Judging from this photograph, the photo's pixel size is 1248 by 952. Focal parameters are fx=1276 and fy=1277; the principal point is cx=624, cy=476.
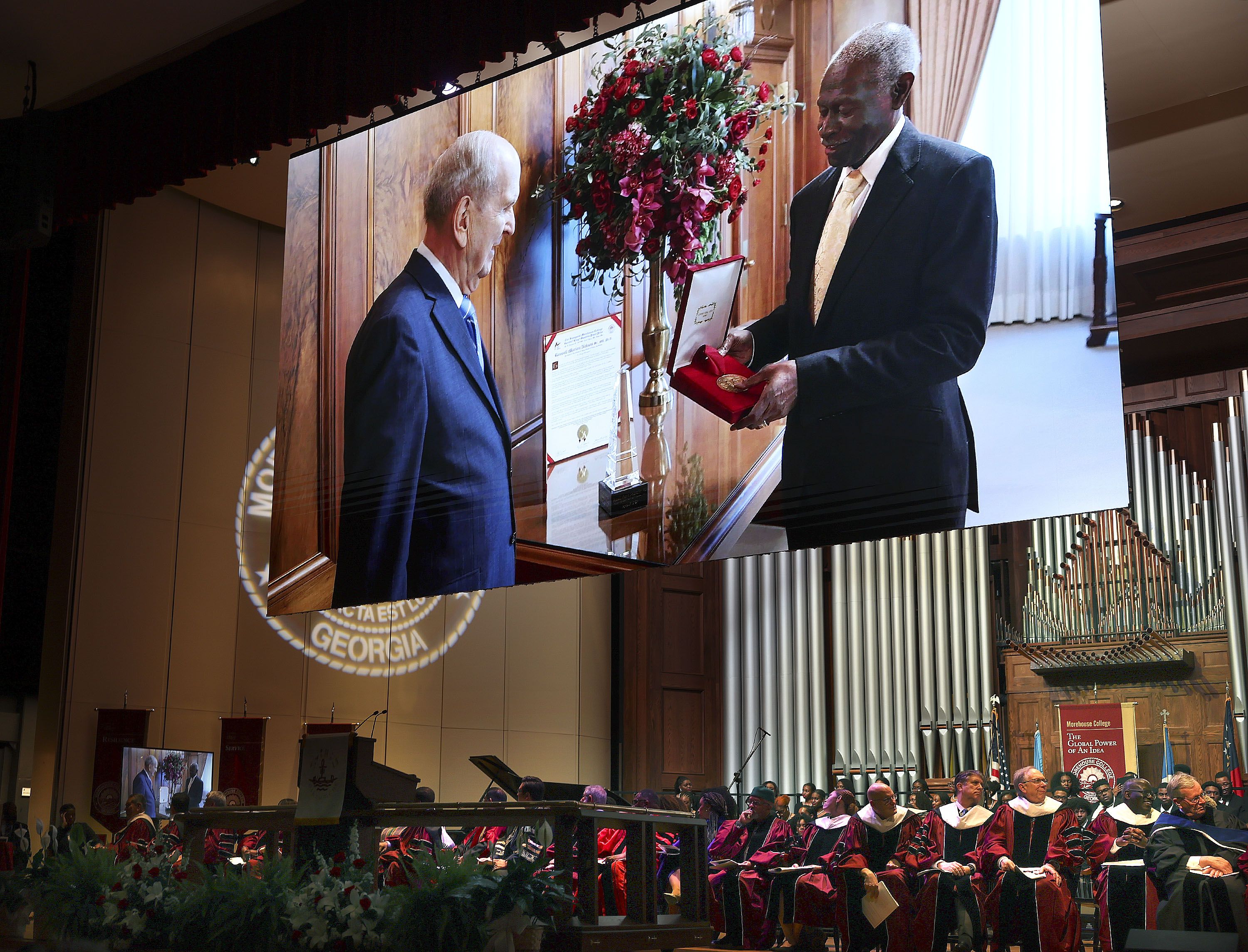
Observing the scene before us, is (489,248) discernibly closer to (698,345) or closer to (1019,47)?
(698,345)

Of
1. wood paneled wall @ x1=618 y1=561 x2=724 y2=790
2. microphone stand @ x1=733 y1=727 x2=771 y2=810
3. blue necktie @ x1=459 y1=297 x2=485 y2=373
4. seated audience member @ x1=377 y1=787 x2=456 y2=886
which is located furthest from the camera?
wood paneled wall @ x1=618 y1=561 x2=724 y2=790

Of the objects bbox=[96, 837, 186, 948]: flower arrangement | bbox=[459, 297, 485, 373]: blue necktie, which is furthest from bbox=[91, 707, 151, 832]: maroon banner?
bbox=[459, 297, 485, 373]: blue necktie

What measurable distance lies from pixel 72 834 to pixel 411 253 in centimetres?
286

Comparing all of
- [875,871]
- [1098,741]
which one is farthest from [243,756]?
[1098,741]

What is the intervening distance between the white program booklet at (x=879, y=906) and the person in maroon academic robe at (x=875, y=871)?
0.02 meters

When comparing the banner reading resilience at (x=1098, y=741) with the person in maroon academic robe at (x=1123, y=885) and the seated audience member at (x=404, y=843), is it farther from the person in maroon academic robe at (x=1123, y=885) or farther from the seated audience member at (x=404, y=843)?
the seated audience member at (x=404, y=843)

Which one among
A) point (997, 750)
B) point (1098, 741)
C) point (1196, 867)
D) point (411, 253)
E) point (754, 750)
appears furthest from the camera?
point (754, 750)

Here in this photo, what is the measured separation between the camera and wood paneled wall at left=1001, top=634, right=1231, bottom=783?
30.3ft

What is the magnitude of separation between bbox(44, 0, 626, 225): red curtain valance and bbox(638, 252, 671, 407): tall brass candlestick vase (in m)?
1.10

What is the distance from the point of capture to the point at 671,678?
11.9 m

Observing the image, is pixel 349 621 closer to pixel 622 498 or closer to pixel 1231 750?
pixel 622 498

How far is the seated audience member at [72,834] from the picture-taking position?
16.5ft

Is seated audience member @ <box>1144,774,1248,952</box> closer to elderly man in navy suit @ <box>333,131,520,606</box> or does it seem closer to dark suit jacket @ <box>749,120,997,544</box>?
dark suit jacket @ <box>749,120,997,544</box>

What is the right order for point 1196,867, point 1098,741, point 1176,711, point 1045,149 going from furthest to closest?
point 1098,741 < point 1176,711 < point 1196,867 < point 1045,149
